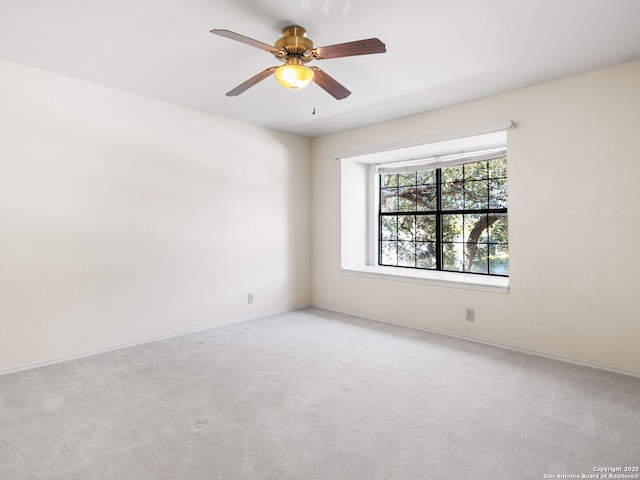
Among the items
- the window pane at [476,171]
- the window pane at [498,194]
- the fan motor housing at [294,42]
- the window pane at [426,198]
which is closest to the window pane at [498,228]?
the window pane at [498,194]

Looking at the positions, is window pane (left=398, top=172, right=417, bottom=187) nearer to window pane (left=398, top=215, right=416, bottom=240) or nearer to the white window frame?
the white window frame

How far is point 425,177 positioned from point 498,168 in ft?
2.97

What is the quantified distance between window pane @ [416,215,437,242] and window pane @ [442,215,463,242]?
0.13 meters

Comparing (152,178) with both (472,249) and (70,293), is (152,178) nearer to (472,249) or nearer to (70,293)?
(70,293)

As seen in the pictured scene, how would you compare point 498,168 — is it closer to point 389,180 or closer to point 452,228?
point 452,228

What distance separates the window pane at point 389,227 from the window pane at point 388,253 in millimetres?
84

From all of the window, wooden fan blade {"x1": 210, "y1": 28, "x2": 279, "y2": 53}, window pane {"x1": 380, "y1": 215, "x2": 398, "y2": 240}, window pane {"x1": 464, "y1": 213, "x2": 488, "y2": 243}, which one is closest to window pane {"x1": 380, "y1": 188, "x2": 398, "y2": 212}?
the window

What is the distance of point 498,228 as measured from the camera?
4.07m

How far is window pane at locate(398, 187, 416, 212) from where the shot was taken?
4.85 m

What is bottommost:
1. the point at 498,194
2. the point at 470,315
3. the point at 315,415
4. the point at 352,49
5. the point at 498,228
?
the point at 315,415

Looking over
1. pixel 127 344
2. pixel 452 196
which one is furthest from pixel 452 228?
pixel 127 344

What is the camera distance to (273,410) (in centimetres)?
226

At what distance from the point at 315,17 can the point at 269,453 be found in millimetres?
2436

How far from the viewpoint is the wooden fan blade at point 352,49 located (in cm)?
196
